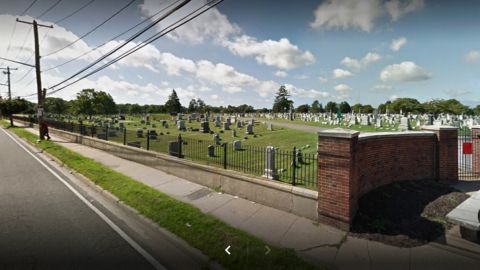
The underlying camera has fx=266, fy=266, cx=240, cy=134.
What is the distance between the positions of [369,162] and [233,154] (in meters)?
5.51

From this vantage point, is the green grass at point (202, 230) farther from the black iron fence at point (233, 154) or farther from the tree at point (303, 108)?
the tree at point (303, 108)

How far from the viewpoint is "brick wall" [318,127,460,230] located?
555 centimetres

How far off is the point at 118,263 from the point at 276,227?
3.04 meters

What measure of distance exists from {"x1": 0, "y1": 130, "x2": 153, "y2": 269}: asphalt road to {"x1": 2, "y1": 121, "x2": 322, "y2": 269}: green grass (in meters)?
0.93

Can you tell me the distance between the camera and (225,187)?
793 centimetres

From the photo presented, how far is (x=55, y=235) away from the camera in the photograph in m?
5.11

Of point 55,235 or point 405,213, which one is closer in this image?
point 55,235

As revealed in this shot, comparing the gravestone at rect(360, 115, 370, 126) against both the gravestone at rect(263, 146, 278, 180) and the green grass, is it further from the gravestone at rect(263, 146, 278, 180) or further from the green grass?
the green grass

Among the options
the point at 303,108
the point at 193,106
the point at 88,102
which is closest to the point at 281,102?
the point at 303,108

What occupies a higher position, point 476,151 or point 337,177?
point 476,151

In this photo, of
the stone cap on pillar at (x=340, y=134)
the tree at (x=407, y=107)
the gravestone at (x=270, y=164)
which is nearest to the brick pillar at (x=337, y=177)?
the stone cap on pillar at (x=340, y=134)

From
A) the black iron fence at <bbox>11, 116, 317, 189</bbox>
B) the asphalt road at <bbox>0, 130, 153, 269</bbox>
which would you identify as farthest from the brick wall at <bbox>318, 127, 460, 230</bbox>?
the asphalt road at <bbox>0, 130, 153, 269</bbox>

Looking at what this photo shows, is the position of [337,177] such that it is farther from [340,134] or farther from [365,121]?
[365,121]

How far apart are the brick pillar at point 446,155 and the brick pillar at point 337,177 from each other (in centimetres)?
456
